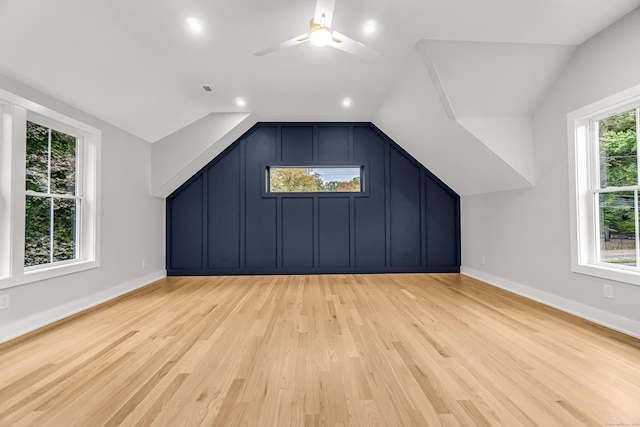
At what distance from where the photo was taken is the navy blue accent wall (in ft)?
18.7

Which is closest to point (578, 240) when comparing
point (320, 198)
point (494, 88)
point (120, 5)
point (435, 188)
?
point (494, 88)

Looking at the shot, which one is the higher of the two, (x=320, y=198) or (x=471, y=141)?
(x=471, y=141)

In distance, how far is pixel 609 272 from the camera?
2871 millimetres

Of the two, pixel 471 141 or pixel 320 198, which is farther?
pixel 320 198

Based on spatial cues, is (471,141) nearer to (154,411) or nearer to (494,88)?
(494,88)

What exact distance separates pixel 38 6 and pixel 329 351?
11.2ft

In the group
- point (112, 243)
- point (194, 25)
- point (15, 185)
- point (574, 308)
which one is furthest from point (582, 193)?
point (112, 243)

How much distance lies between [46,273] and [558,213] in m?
5.51

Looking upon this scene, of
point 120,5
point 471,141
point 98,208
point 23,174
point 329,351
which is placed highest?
point 120,5

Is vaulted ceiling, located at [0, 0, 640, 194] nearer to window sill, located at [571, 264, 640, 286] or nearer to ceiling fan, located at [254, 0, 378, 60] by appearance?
ceiling fan, located at [254, 0, 378, 60]

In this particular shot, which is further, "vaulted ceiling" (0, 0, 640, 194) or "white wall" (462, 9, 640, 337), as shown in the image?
"white wall" (462, 9, 640, 337)

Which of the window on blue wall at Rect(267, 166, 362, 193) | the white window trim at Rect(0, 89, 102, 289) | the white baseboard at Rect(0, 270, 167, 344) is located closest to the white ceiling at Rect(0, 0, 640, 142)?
the white window trim at Rect(0, 89, 102, 289)

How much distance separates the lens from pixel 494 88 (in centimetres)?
359

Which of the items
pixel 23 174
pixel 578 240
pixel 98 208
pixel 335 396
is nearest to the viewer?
pixel 335 396
